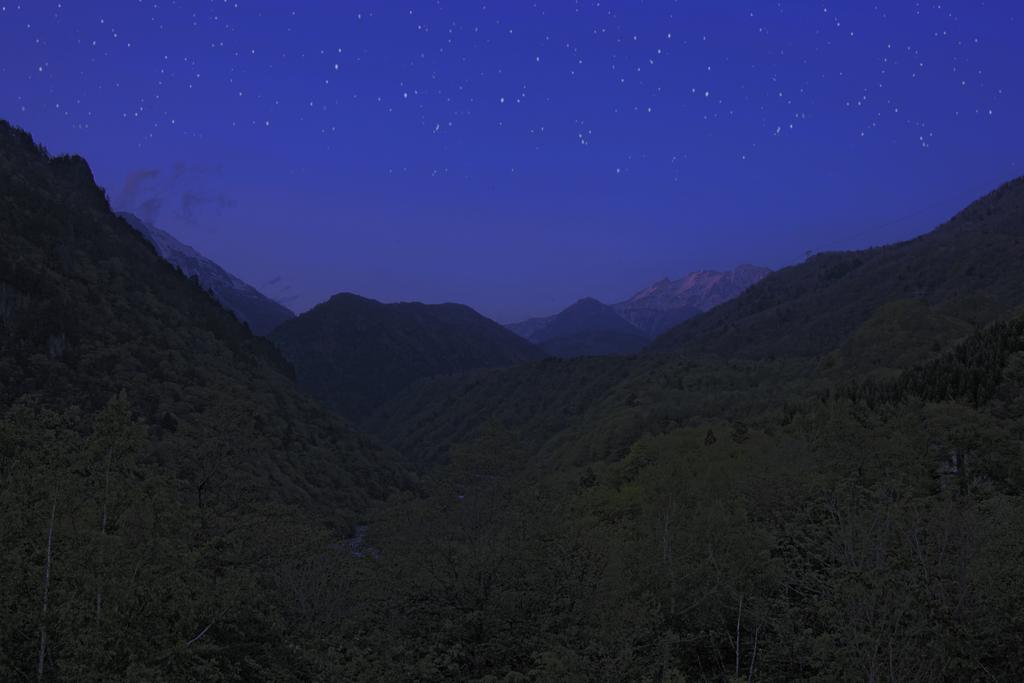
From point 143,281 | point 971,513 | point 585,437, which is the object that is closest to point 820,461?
point 971,513

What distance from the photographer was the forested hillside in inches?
706

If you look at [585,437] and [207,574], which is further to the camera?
[585,437]

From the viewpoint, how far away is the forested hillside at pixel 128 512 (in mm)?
17922

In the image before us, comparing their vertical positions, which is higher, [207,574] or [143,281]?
[143,281]

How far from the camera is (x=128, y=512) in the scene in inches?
795

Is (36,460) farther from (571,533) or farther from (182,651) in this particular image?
(571,533)

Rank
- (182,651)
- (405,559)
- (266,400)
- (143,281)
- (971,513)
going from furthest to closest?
(143,281) → (266,400) → (405,559) → (971,513) → (182,651)

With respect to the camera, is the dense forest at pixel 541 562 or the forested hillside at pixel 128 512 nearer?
the forested hillside at pixel 128 512

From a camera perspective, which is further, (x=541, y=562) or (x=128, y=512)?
(x=541, y=562)

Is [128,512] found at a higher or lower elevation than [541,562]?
higher

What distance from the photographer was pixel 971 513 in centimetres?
2427

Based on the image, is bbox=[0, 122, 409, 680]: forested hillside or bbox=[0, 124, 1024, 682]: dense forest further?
bbox=[0, 124, 1024, 682]: dense forest

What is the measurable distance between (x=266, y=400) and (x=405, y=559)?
100 m

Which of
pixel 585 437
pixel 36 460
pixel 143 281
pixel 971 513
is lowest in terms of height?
pixel 585 437
